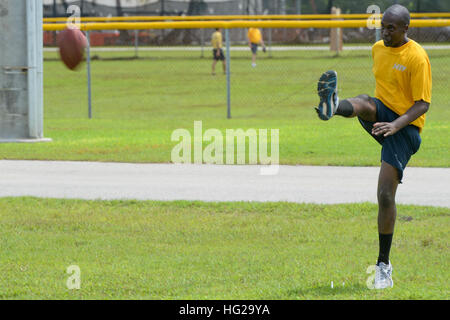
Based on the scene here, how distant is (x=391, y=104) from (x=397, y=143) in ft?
0.90

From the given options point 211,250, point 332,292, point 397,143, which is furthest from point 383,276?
point 211,250

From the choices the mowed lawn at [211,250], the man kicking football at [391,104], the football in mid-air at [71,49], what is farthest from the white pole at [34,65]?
the man kicking football at [391,104]

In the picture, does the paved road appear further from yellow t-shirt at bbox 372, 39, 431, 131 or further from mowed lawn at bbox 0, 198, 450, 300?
yellow t-shirt at bbox 372, 39, 431, 131

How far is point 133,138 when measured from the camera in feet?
50.7

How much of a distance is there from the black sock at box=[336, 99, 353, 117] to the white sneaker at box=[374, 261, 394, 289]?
1055mm

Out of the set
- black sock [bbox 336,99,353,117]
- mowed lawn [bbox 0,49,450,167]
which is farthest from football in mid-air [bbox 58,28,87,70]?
mowed lawn [bbox 0,49,450,167]

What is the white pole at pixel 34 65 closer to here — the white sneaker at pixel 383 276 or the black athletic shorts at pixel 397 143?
the black athletic shorts at pixel 397 143

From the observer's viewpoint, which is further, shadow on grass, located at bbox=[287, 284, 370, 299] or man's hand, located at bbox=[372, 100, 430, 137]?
man's hand, located at bbox=[372, 100, 430, 137]

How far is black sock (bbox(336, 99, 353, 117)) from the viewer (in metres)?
6.19

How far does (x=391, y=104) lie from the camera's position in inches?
246

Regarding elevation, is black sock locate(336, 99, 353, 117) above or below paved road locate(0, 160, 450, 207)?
above

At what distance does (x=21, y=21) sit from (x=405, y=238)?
29.7 ft

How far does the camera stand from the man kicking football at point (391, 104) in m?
6.06
